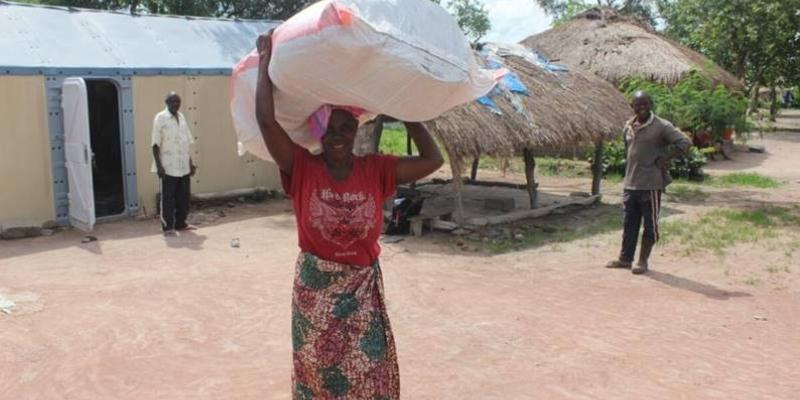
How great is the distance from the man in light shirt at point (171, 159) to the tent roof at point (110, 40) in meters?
1.64

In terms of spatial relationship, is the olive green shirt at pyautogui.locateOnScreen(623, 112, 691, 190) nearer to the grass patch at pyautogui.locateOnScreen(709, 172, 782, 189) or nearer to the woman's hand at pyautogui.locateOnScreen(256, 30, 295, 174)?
the woman's hand at pyautogui.locateOnScreen(256, 30, 295, 174)

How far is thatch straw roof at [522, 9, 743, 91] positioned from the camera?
18.8 meters

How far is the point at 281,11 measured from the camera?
19047 millimetres

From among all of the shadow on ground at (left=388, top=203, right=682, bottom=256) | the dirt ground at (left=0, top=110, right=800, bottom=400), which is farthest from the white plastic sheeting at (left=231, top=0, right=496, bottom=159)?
the shadow on ground at (left=388, top=203, right=682, bottom=256)

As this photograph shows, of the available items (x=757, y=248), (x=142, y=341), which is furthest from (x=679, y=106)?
(x=142, y=341)

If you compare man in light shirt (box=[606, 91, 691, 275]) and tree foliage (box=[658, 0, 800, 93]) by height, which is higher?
tree foliage (box=[658, 0, 800, 93])

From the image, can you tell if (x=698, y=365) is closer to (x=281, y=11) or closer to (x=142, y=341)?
(x=142, y=341)

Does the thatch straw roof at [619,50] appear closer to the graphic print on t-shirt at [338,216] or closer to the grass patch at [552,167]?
the grass patch at [552,167]

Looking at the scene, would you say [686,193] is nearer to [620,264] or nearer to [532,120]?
[532,120]

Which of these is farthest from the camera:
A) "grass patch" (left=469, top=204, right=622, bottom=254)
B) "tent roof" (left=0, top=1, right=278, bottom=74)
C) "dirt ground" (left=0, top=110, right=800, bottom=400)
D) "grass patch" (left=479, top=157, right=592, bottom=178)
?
"grass patch" (left=479, top=157, right=592, bottom=178)

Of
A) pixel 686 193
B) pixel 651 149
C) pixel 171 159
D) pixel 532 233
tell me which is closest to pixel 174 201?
pixel 171 159

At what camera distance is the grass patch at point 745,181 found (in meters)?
13.6

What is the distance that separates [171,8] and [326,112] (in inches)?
608

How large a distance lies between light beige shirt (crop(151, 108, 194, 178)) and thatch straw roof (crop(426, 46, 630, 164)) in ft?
9.54
